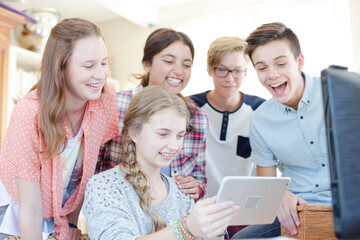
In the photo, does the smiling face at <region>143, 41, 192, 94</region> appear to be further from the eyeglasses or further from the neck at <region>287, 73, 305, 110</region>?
the neck at <region>287, 73, 305, 110</region>

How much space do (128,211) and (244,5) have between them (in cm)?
281

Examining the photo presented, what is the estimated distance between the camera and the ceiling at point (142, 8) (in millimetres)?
3467

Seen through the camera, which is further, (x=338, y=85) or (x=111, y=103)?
(x=111, y=103)

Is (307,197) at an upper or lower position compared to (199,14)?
lower

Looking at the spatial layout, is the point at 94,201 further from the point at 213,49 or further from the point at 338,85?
the point at 213,49

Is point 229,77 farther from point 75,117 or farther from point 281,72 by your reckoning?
point 75,117

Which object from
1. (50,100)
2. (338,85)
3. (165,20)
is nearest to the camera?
(338,85)

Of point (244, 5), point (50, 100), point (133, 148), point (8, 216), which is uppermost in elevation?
point (244, 5)

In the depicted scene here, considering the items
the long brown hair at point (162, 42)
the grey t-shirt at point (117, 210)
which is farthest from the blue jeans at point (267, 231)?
the long brown hair at point (162, 42)

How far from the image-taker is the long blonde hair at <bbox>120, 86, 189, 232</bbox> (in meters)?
1.20

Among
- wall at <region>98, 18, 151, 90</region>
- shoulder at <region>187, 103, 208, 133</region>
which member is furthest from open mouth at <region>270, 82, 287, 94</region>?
wall at <region>98, 18, 151, 90</region>

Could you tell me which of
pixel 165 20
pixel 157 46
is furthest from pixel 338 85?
pixel 165 20

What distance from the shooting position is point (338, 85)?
61 centimetres

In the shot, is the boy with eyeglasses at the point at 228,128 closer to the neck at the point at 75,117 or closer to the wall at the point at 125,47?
the neck at the point at 75,117
